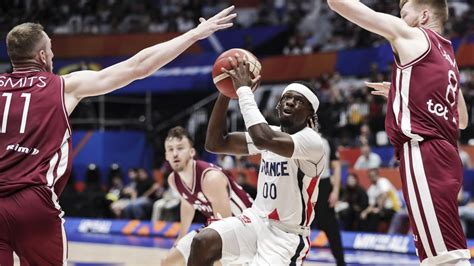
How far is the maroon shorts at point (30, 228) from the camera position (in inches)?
162

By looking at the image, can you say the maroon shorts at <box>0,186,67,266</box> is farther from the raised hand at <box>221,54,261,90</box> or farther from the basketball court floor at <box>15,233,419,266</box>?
the basketball court floor at <box>15,233,419,266</box>

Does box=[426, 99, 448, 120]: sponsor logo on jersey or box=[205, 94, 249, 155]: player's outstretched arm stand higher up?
box=[426, 99, 448, 120]: sponsor logo on jersey

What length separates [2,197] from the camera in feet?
13.7

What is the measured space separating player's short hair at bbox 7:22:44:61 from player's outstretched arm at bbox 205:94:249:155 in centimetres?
147

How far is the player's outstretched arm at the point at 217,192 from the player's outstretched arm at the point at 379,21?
2.43 metres

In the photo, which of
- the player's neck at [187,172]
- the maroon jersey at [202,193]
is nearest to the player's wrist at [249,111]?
the maroon jersey at [202,193]

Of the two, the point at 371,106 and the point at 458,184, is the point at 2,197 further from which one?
the point at 371,106

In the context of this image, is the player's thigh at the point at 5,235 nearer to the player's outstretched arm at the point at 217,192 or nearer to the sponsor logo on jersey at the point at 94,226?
the player's outstretched arm at the point at 217,192

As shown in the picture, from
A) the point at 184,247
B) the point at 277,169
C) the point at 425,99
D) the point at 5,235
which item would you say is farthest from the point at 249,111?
the point at 184,247

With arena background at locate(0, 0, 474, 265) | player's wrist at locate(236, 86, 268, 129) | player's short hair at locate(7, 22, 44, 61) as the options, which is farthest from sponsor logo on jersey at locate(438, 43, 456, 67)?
arena background at locate(0, 0, 474, 265)

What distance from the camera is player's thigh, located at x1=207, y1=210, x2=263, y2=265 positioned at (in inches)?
202

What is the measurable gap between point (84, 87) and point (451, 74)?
2066 millimetres

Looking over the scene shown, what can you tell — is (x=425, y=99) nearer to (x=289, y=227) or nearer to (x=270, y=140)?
(x=270, y=140)

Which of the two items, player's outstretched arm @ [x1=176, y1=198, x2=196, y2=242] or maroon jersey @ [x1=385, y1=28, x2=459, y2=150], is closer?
maroon jersey @ [x1=385, y1=28, x2=459, y2=150]
